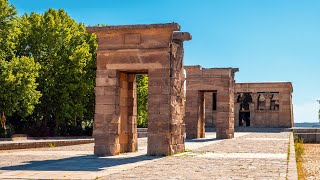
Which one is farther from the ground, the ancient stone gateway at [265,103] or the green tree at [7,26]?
the green tree at [7,26]

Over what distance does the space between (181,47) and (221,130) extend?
13.4 meters

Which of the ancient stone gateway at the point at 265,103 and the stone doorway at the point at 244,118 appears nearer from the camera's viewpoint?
the ancient stone gateway at the point at 265,103

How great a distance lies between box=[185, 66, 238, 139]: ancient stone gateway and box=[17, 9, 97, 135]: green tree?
34.8ft

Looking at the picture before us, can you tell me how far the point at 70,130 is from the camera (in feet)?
125

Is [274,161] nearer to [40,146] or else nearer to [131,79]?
[131,79]

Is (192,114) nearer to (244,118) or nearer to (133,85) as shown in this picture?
(133,85)

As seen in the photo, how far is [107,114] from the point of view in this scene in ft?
49.7

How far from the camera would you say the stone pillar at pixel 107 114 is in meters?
15.0

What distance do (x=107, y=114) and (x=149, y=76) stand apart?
6.35 ft

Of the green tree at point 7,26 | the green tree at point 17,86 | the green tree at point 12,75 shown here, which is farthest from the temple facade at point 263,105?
the green tree at point 7,26

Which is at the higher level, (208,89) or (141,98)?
(141,98)

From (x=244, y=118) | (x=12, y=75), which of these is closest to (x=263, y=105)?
(x=244, y=118)

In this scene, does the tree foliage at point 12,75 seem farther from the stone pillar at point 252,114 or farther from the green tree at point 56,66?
the stone pillar at point 252,114

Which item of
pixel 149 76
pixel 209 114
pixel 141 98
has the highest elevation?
pixel 141 98
